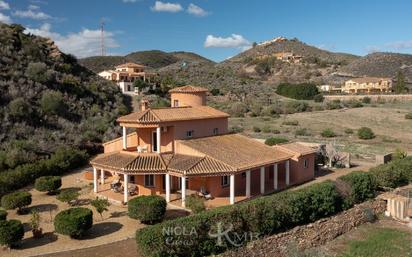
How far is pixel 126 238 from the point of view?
62.0ft

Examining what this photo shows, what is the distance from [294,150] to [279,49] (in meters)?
169

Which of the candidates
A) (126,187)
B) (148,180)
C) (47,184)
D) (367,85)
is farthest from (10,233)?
(367,85)

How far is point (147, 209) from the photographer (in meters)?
20.1

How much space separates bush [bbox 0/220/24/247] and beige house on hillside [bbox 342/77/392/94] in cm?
10502

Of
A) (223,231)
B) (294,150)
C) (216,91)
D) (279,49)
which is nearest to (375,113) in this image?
(216,91)

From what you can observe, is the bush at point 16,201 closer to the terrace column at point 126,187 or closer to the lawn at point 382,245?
the terrace column at point 126,187

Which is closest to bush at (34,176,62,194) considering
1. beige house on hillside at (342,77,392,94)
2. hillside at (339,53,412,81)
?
beige house on hillside at (342,77,392,94)

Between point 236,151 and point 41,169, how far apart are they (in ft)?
44.8

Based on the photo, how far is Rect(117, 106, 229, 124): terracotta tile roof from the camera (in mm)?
25891

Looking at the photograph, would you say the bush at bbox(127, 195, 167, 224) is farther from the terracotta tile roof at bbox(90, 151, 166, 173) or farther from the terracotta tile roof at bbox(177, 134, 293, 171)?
the terracotta tile roof at bbox(177, 134, 293, 171)

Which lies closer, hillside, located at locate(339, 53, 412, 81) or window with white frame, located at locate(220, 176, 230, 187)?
window with white frame, located at locate(220, 176, 230, 187)

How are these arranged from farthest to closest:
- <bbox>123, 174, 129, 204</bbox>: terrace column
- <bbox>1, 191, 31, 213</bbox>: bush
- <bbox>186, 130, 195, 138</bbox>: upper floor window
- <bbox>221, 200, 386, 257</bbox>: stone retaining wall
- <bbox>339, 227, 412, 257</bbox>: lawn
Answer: <bbox>186, 130, 195, 138</bbox>: upper floor window < <bbox>123, 174, 129, 204</bbox>: terrace column < <bbox>1, 191, 31, 213</bbox>: bush < <bbox>339, 227, 412, 257</bbox>: lawn < <bbox>221, 200, 386, 257</bbox>: stone retaining wall

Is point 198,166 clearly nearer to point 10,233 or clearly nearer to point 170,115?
point 170,115

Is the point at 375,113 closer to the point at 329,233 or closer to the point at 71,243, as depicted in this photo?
the point at 329,233
